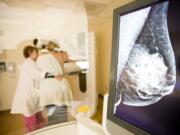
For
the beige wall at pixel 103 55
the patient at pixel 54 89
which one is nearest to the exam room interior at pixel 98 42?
the beige wall at pixel 103 55

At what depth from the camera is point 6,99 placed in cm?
148

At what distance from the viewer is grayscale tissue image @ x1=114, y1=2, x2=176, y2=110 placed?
13.9 inches

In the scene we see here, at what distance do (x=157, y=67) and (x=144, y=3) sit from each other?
0.18m

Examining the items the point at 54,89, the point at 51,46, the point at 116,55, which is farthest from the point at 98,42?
the point at 116,55

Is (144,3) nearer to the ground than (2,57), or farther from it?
farther from it

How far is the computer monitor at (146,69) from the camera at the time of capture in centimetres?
34

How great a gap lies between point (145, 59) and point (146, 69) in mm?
28

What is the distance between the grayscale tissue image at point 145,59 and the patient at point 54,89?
119 centimetres

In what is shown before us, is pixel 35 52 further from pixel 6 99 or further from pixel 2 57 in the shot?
pixel 6 99

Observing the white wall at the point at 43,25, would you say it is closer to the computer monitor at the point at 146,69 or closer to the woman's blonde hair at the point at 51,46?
the woman's blonde hair at the point at 51,46

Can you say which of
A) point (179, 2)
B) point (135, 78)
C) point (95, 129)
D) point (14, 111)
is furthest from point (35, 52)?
point (179, 2)

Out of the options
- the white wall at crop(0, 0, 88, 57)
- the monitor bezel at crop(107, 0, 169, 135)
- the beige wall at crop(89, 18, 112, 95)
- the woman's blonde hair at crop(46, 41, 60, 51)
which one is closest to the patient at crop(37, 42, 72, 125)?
the woman's blonde hair at crop(46, 41, 60, 51)

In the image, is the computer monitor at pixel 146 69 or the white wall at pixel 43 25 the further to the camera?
the white wall at pixel 43 25

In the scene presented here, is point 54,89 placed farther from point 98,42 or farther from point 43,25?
point 98,42
